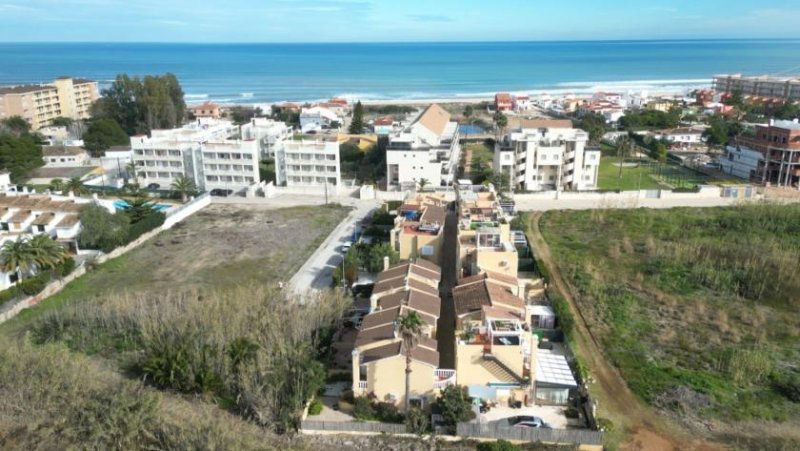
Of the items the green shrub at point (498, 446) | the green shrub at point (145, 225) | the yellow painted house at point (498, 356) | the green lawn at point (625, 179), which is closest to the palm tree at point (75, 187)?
the green shrub at point (145, 225)

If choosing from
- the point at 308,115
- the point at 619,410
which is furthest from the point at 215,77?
the point at 619,410

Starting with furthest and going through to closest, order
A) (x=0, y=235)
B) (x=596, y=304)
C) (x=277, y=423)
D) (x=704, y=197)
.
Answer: (x=704, y=197), (x=0, y=235), (x=596, y=304), (x=277, y=423)

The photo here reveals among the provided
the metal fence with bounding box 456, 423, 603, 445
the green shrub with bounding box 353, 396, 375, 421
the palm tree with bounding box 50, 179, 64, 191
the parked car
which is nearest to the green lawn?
the parked car

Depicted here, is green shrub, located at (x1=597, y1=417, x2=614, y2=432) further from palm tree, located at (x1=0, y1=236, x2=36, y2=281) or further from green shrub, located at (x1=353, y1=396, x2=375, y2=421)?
palm tree, located at (x1=0, y1=236, x2=36, y2=281)

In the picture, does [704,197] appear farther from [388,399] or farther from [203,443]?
[203,443]

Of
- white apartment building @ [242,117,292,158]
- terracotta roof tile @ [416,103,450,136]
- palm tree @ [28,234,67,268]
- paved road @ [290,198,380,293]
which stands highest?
terracotta roof tile @ [416,103,450,136]

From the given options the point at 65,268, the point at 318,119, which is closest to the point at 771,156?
the point at 65,268
